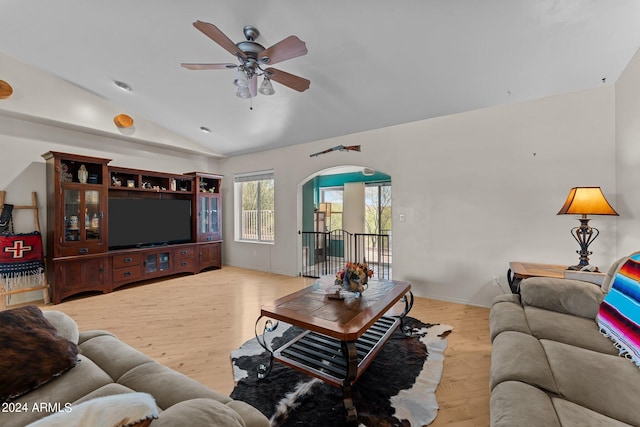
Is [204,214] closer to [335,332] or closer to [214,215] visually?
[214,215]

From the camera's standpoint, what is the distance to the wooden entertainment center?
3738mm

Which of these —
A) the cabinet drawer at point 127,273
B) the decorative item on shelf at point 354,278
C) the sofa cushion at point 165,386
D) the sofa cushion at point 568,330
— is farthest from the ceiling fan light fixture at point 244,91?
the cabinet drawer at point 127,273

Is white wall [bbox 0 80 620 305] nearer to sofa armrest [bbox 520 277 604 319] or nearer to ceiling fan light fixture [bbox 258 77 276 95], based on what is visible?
sofa armrest [bbox 520 277 604 319]

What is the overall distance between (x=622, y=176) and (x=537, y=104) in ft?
3.67

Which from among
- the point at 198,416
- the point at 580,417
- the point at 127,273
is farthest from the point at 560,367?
the point at 127,273

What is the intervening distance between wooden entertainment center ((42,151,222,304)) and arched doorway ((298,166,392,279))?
8.09 ft

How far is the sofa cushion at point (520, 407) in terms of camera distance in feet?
3.14

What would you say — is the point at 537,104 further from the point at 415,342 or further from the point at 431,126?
the point at 415,342

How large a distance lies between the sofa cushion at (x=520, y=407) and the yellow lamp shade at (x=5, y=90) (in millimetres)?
5833

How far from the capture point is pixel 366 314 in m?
1.92

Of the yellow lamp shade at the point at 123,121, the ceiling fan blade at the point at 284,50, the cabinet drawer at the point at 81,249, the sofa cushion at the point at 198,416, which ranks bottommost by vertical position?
the sofa cushion at the point at 198,416

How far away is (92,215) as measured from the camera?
13.4 ft

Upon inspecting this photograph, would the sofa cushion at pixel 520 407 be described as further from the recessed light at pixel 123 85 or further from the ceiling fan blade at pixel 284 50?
the recessed light at pixel 123 85

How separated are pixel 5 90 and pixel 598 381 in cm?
623
